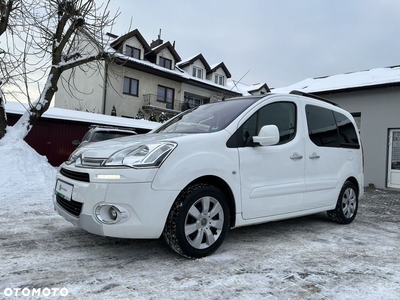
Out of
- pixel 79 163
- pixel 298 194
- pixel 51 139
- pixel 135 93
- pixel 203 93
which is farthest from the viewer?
pixel 203 93

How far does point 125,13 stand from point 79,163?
29.5 ft

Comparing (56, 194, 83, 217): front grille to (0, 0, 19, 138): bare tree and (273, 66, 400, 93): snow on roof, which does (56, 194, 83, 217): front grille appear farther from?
(273, 66, 400, 93): snow on roof

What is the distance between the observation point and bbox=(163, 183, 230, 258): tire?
2936 millimetres

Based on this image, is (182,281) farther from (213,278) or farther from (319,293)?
(319,293)

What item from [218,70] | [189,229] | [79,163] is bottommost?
[189,229]

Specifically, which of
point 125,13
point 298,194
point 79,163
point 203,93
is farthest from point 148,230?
point 203,93

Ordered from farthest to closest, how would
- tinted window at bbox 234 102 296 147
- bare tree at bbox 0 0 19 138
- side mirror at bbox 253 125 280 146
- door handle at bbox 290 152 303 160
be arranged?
bare tree at bbox 0 0 19 138, door handle at bbox 290 152 303 160, tinted window at bbox 234 102 296 147, side mirror at bbox 253 125 280 146

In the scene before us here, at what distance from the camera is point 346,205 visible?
4.98 metres

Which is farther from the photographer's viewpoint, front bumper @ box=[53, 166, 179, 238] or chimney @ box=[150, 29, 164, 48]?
chimney @ box=[150, 29, 164, 48]

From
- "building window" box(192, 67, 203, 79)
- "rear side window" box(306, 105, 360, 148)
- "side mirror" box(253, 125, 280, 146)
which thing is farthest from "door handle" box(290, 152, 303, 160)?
"building window" box(192, 67, 203, 79)

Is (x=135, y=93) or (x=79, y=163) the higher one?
(x=135, y=93)

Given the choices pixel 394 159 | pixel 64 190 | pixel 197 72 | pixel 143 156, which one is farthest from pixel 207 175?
pixel 197 72

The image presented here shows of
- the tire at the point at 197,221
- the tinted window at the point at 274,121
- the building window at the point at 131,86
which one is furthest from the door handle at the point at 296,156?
the building window at the point at 131,86

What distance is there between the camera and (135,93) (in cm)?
2381
